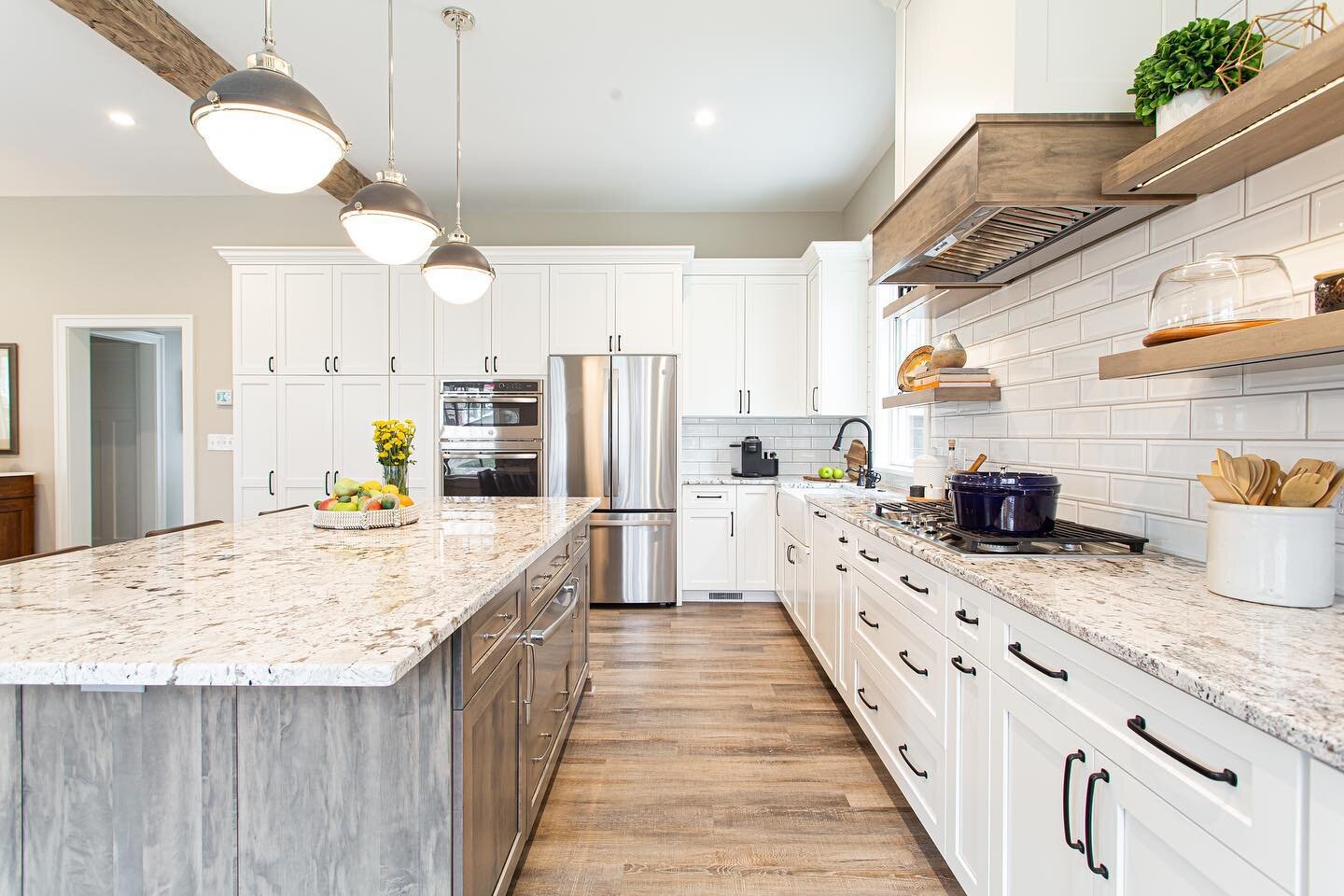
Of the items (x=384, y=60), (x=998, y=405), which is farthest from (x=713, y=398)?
(x=384, y=60)

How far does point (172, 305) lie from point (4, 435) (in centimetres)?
158

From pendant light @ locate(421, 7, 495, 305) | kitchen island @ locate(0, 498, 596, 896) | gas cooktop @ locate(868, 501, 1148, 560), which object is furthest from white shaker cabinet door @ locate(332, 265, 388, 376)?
gas cooktop @ locate(868, 501, 1148, 560)

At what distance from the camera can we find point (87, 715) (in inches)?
38.2

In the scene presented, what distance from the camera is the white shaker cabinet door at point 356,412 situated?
427 cm

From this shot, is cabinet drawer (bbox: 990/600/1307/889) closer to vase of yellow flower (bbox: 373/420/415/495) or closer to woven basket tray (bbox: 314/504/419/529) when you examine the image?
woven basket tray (bbox: 314/504/419/529)

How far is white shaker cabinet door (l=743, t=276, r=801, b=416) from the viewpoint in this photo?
454cm

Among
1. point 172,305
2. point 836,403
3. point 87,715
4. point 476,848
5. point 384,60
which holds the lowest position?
point 476,848

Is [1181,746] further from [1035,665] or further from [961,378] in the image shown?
[961,378]

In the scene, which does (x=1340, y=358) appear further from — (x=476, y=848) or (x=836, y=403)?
(x=836, y=403)

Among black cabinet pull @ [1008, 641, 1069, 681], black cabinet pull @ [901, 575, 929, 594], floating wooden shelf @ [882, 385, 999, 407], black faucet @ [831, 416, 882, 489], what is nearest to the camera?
black cabinet pull @ [1008, 641, 1069, 681]

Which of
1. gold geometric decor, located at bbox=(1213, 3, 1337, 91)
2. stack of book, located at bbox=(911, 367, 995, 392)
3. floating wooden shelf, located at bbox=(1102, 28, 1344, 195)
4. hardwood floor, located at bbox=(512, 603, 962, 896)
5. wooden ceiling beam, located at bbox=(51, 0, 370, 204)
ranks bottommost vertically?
hardwood floor, located at bbox=(512, 603, 962, 896)

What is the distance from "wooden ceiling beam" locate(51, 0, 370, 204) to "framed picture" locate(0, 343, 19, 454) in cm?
319

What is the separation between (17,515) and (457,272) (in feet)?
15.5

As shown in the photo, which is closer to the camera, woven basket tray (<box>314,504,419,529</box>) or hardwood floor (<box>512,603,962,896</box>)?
hardwood floor (<box>512,603,962,896</box>)
